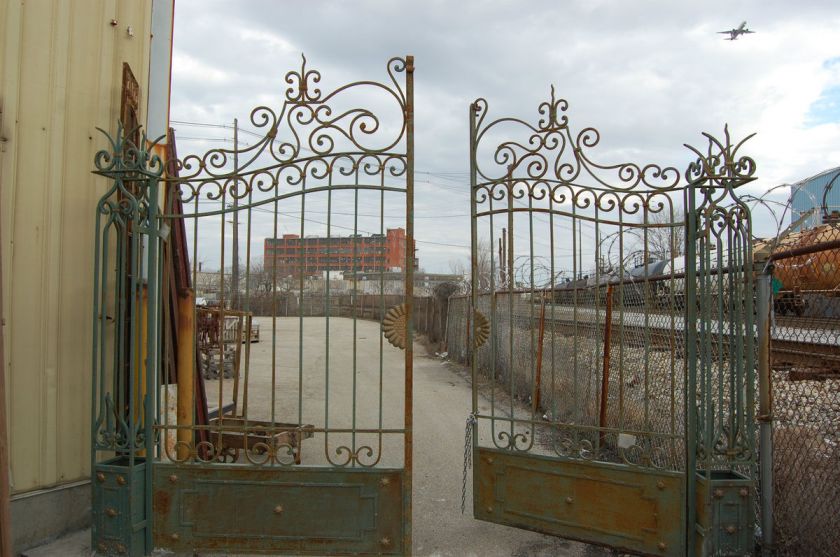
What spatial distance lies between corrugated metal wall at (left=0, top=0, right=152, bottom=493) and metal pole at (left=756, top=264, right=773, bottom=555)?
4811 millimetres

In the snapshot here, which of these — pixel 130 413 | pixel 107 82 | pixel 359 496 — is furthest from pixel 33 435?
pixel 107 82

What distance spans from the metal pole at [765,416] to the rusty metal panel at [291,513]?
2.42m

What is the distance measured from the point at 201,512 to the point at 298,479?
732mm

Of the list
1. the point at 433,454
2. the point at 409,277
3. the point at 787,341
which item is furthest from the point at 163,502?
the point at 787,341

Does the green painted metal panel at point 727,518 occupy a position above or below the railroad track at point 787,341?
below

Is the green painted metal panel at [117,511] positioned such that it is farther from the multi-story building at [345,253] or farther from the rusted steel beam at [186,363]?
the multi-story building at [345,253]

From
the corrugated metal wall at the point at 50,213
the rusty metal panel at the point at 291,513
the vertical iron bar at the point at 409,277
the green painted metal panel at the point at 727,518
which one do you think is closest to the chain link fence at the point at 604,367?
the green painted metal panel at the point at 727,518

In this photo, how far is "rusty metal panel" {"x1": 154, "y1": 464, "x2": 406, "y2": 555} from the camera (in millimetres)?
4152

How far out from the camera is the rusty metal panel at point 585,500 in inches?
161

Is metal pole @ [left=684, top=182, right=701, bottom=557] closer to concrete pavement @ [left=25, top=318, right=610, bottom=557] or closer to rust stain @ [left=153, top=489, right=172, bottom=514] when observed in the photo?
concrete pavement @ [left=25, top=318, right=610, bottom=557]

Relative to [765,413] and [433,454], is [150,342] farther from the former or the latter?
[765,413]

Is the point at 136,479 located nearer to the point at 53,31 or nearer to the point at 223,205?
the point at 223,205

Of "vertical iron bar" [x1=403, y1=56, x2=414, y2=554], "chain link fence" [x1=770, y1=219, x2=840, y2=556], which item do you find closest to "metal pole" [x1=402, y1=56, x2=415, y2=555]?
"vertical iron bar" [x1=403, y1=56, x2=414, y2=554]

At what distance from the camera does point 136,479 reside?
414 cm
